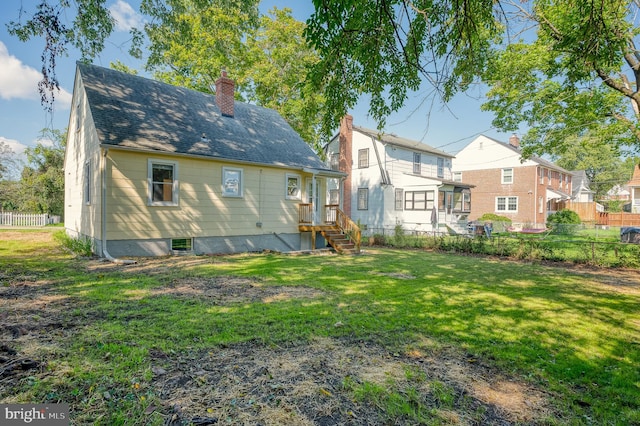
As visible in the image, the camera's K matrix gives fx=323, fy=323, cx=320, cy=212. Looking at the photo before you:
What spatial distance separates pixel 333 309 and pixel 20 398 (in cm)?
385

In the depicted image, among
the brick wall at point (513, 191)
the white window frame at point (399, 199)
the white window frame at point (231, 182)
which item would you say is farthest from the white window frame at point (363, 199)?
the white window frame at point (231, 182)

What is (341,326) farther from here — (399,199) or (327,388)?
(399,199)

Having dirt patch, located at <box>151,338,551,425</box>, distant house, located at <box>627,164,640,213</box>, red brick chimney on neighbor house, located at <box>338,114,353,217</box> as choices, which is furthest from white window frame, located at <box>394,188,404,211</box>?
distant house, located at <box>627,164,640,213</box>

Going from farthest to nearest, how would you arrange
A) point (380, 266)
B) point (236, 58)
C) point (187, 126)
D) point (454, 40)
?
point (236, 58) < point (187, 126) < point (380, 266) < point (454, 40)

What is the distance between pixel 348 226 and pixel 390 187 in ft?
28.0

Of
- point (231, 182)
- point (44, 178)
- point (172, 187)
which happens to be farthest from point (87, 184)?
point (44, 178)

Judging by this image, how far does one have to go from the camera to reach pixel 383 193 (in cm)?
2292

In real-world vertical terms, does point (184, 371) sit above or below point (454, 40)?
below

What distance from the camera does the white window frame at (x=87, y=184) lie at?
12.2 m

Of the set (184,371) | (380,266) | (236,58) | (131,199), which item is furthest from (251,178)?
(236,58)

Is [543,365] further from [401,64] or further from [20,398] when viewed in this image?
[20,398]

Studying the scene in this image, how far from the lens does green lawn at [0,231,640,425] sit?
271 centimetres

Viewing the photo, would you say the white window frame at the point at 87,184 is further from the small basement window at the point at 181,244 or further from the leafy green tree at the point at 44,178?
the leafy green tree at the point at 44,178

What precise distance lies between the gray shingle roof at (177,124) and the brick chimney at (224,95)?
298 mm
